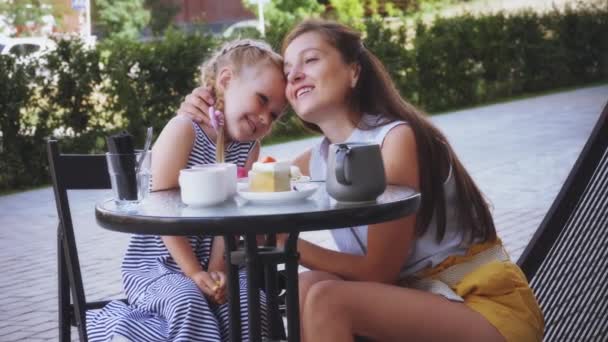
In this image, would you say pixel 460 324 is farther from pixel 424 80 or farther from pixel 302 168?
pixel 424 80

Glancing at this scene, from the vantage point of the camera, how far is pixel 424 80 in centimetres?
1734

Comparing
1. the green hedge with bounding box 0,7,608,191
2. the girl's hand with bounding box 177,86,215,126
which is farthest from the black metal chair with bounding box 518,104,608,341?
the green hedge with bounding box 0,7,608,191

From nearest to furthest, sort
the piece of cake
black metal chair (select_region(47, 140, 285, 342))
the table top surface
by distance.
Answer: the table top surface < the piece of cake < black metal chair (select_region(47, 140, 285, 342))

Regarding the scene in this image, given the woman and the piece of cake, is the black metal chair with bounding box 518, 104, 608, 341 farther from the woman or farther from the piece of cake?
the piece of cake

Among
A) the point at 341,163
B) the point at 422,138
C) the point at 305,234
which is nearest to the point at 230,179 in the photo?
the point at 341,163

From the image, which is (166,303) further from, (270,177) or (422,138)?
(422,138)

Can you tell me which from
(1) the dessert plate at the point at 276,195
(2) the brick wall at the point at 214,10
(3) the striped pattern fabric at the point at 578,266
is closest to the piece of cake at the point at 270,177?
(1) the dessert plate at the point at 276,195

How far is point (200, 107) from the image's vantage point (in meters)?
3.17

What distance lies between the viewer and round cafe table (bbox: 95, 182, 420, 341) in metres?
2.28

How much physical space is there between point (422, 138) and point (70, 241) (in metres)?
1.12

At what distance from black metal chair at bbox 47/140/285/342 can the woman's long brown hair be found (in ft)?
1.71

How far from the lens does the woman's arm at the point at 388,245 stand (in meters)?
2.78

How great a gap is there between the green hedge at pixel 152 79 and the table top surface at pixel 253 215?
842cm

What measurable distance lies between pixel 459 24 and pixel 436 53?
50.7 inches
